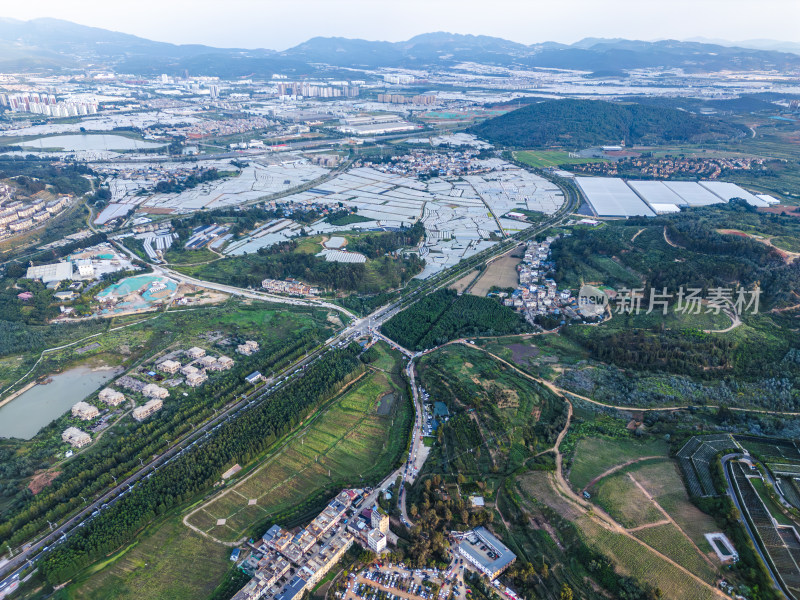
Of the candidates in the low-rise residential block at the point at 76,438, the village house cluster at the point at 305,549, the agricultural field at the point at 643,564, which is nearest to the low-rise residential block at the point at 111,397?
the low-rise residential block at the point at 76,438

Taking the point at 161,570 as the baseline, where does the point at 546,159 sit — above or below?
above

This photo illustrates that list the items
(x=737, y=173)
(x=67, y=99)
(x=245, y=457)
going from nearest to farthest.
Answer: (x=245, y=457)
(x=737, y=173)
(x=67, y=99)

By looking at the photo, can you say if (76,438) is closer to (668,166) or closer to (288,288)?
(288,288)

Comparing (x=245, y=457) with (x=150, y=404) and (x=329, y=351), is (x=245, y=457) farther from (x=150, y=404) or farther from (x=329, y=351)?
(x=329, y=351)

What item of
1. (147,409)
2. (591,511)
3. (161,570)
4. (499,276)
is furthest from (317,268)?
(591,511)

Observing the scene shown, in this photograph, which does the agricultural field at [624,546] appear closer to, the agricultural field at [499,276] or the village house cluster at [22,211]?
the agricultural field at [499,276]

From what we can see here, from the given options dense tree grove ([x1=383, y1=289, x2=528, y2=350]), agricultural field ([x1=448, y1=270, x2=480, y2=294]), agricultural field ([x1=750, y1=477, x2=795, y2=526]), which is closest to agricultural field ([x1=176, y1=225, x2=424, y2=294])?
agricultural field ([x1=448, y1=270, x2=480, y2=294])

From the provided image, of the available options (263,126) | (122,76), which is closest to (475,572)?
(263,126)
